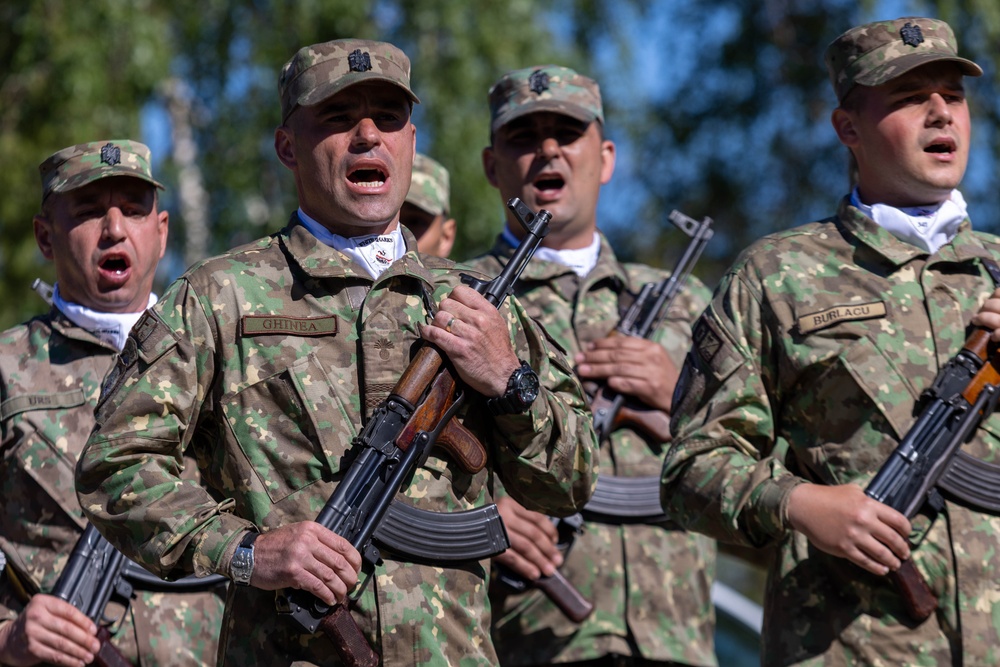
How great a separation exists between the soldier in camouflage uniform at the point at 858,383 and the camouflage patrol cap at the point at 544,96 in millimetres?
1631

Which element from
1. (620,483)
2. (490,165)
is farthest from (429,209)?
(620,483)

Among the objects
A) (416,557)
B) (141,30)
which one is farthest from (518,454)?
(141,30)

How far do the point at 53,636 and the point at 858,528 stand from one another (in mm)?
2655

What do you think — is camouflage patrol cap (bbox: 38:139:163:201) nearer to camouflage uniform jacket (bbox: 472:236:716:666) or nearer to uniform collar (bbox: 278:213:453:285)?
camouflage uniform jacket (bbox: 472:236:716:666)

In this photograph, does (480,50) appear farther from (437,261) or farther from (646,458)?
(437,261)

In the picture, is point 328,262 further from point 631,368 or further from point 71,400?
point 631,368

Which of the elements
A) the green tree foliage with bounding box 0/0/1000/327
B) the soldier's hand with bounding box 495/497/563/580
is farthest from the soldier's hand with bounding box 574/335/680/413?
the green tree foliage with bounding box 0/0/1000/327

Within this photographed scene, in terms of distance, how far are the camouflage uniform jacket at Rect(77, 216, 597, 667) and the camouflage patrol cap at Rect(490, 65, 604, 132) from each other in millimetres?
2243

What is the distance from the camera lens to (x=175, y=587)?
5.58m

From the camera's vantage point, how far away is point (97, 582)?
5344mm

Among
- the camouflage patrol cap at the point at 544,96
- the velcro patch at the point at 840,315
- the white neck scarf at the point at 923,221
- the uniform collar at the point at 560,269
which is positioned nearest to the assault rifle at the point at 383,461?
the velcro patch at the point at 840,315

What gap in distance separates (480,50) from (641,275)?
32.4 ft

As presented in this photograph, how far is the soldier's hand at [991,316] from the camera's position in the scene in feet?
15.2

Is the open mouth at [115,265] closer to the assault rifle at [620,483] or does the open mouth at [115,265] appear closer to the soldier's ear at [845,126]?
the assault rifle at [620,483]
